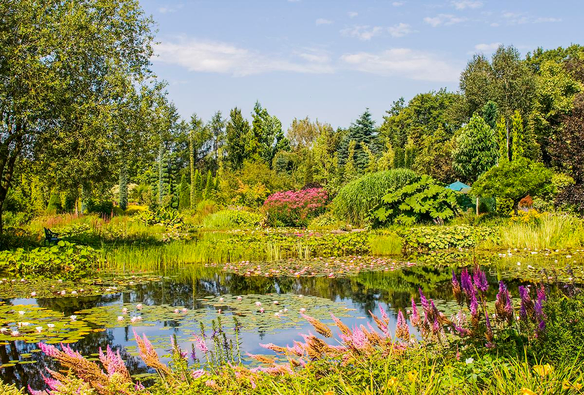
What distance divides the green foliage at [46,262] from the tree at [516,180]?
1087cm

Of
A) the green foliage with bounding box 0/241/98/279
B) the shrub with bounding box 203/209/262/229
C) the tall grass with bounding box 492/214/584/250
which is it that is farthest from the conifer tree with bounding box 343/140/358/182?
the green foliage with bounding box 0/241/98/279

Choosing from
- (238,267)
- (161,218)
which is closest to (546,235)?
(238,267)

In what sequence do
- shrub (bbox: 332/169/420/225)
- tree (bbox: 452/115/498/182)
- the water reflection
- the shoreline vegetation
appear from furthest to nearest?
tree (bbox: 452/115/498/182), shrub (bbox: 332/169/420/225), the water reflection, the shoreline vegetation

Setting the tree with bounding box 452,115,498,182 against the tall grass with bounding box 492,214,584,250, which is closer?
the tall grass with bounding box 492,214,584,250

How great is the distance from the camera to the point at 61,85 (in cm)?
954

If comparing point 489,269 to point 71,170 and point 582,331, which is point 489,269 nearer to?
point 582,331

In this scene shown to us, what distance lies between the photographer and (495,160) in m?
28.5

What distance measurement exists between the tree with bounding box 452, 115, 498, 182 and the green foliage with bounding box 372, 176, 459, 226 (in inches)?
504

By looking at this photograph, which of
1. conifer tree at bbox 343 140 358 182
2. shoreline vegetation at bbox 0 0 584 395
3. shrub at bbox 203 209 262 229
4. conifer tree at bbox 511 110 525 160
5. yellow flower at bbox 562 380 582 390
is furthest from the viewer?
conifer tree at bbox 343 140 358 182

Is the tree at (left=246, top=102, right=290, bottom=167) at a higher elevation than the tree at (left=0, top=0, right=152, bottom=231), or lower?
higher

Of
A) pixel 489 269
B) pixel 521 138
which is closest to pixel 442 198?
pixel 489 269

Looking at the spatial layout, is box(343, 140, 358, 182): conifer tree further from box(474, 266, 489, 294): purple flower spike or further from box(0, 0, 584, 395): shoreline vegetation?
box(474, 266, 489, 294): purple flower spike

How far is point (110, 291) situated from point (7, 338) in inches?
106

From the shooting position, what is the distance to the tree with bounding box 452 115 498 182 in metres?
28.0
